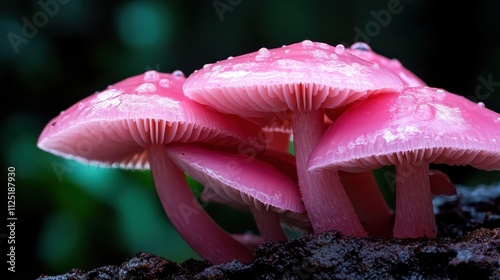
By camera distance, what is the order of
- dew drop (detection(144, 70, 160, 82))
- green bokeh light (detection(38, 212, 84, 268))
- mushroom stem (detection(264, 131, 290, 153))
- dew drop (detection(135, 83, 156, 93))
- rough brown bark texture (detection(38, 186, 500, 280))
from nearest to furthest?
rough brown bark texture (detection(38, 186, 500, 280)) → dew drop (detection(135, 83, 156, 93)) → dew drop (detection(144, 70, 160, 82)) → mushroom stem (detection(264, 131, 290, 153)) → green bokeh light (detection(38, 212, 84, 268))

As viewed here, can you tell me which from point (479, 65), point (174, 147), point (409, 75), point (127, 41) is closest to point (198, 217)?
point (174, 147)

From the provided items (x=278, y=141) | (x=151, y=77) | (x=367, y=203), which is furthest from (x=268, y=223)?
(x=151, y=77)

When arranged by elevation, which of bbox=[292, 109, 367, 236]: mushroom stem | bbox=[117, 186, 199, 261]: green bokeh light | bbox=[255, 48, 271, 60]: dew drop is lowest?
bbox=[117, 186, 199, 261]: green bokeh light

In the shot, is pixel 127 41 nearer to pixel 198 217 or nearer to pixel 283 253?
pixel 198 217

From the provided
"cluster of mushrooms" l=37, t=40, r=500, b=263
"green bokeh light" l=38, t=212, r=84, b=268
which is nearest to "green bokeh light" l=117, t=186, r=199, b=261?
"green bokeh light" l=38, t=212, r=84, b=268

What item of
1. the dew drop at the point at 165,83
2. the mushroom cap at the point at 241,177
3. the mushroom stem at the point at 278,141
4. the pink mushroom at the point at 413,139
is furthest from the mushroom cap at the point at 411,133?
the mushroom stem at the point at 278,141

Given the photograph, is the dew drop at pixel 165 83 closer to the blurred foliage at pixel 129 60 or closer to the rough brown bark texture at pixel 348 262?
the rough brown bark texture at pixel 348 262

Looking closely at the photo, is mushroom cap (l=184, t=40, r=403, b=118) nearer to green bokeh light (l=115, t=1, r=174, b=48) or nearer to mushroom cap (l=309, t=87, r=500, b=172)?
mushroom cap (l=309, t=87, r=500, b=172)
